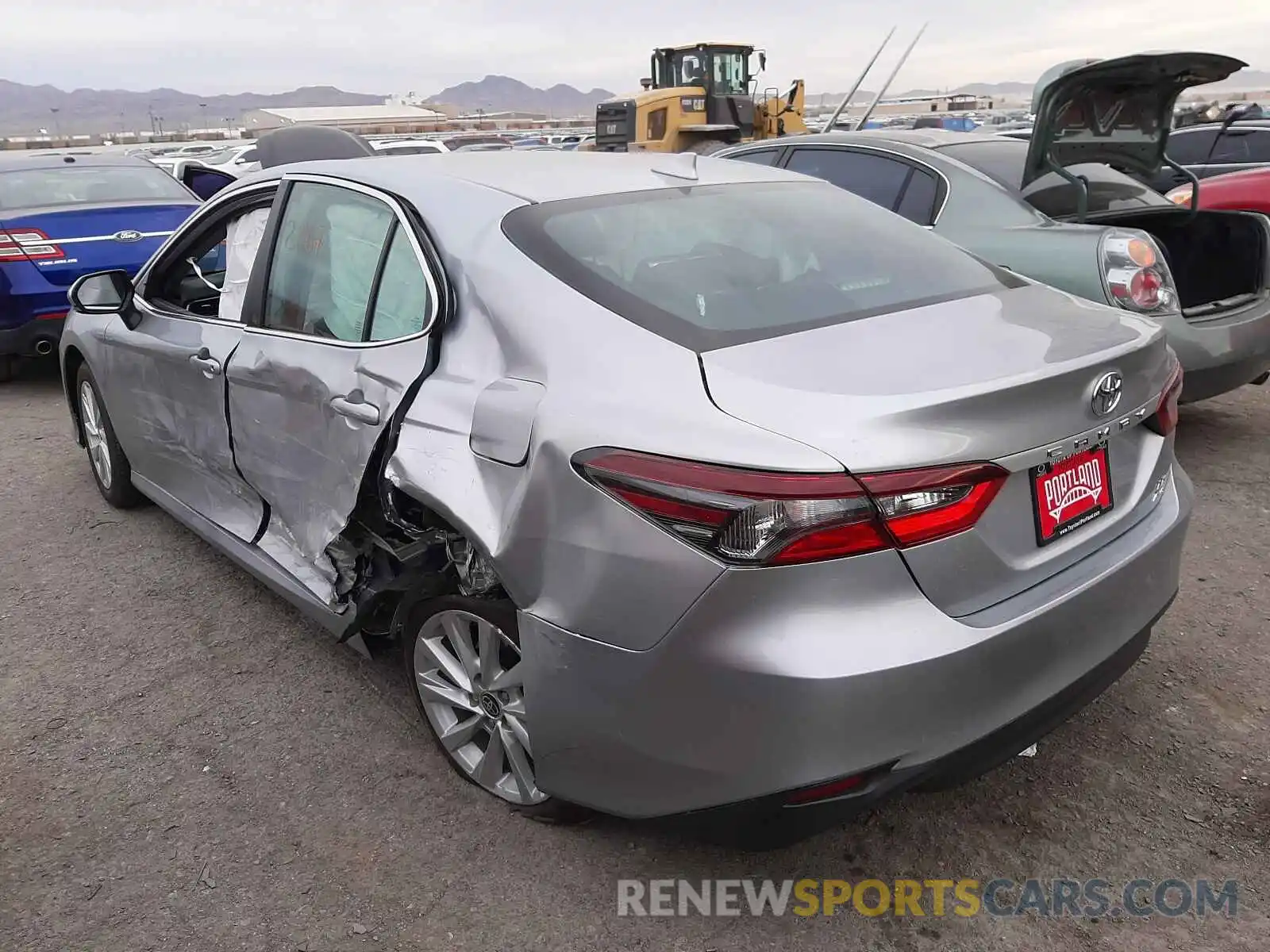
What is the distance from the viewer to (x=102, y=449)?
15.5 ft

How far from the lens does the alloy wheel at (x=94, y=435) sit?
4.68 metres

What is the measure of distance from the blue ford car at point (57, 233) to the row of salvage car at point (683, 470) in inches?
162

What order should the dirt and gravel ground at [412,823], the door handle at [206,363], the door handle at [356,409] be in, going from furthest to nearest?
1. the door handle at [206,363]
2. the door handle at [356,409]
3. the dirt and gravel ground at [412,823]

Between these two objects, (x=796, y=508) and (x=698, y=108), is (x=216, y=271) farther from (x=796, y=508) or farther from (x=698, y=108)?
(x=698, y=108)

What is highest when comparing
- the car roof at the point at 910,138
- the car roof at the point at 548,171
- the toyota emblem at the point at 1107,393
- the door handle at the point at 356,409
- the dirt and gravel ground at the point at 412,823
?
the car roof at the point at 548,171

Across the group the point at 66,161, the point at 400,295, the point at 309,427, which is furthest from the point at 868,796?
the point at 66,161

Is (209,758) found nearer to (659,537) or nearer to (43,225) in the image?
(659,537)

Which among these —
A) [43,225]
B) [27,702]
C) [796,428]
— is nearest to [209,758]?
[27,702]

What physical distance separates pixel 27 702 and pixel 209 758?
0.78 m

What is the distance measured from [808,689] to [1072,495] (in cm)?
76

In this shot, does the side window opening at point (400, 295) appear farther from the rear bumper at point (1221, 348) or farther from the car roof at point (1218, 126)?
the car roof at point (1218, 126)

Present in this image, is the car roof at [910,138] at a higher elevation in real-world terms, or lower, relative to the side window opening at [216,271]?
higher

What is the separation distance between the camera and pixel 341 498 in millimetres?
2768

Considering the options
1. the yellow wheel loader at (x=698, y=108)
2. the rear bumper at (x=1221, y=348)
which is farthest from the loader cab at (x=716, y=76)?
the rear bumper at (x=1221, y=348)
